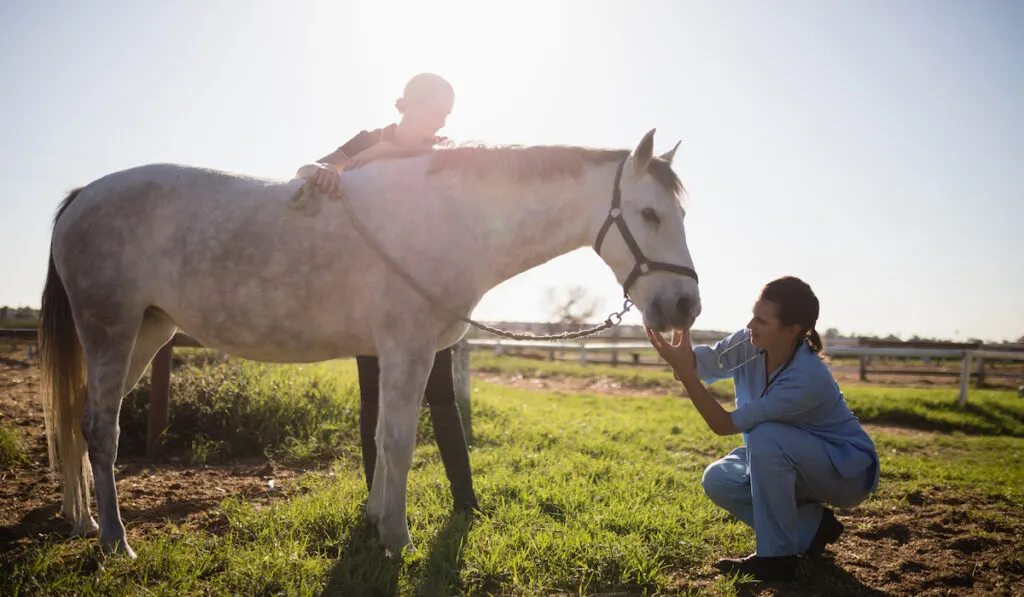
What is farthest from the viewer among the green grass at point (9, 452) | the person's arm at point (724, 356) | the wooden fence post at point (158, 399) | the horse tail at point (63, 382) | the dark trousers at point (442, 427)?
the wooden fence post at point (158, 399)

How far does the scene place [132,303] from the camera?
9.52 feet

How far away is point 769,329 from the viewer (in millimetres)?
2906

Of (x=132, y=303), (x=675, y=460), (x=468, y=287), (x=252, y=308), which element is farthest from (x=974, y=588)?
(x=132, y=303)

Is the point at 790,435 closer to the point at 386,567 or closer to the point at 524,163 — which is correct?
the point at 524,163

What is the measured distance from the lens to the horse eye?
2.89 meters

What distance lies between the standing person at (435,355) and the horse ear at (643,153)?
117 cm

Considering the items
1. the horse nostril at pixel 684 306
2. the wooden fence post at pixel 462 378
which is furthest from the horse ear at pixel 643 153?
the wooden fence post at pixel 462 378

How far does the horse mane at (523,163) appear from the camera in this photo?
2960 mm

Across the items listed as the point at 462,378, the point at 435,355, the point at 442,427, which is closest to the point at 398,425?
the point at 435,355

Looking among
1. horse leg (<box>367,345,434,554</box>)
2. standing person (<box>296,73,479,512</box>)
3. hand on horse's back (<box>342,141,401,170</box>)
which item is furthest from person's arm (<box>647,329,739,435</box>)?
hand on horse's back (<box>342,141,401,170</box>)

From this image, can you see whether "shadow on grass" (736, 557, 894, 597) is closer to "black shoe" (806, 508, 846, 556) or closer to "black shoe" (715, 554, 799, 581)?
"black shoe" (715, 554, 799, 581)

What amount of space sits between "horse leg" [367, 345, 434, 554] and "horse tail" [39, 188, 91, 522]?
1881 millimetres

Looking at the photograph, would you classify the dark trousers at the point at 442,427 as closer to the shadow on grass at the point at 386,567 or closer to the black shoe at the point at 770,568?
the shadow on grass at the point at 386,567

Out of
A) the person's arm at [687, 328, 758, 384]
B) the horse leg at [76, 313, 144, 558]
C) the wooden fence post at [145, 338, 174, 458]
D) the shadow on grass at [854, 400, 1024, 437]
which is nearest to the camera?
the horse leg at [76, 313, 144, 558]
